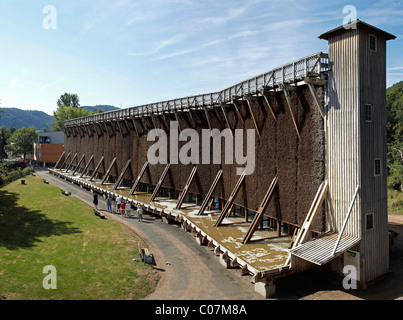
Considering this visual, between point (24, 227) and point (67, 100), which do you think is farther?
point (67, 100)

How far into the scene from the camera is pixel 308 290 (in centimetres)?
1498

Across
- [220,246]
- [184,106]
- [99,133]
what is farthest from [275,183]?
[99,133]

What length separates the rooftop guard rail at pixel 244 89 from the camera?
16.6m

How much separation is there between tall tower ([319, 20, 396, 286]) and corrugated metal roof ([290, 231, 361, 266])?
0.53 m

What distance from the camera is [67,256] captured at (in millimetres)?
17625

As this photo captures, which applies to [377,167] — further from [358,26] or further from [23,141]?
[23,141]

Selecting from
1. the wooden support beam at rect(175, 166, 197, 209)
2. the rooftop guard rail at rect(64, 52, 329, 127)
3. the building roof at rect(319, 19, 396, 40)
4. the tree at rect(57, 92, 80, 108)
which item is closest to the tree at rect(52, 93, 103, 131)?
the tree at rect(57, 92, 80, 108)

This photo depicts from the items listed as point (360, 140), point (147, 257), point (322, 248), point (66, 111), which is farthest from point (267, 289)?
point (66, 111)

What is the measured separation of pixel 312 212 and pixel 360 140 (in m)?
4.66

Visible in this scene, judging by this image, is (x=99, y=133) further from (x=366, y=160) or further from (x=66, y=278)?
(x=366, y=160)

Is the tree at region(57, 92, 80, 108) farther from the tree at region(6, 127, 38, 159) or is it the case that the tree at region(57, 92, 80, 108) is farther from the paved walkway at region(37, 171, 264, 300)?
the paved walkway at region(37, 171, 264, 300)

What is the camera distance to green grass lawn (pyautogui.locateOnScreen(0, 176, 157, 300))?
14.0 m

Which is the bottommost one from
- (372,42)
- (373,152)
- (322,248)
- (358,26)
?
(322,248)
